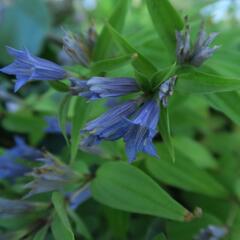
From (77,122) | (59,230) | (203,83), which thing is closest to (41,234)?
(59,230)

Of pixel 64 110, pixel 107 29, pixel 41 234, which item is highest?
pixel 107 29

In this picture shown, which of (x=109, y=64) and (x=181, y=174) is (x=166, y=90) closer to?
(x=109, y=64)

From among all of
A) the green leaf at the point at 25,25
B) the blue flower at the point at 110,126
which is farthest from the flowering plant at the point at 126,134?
the green leaf at the point at 25,25

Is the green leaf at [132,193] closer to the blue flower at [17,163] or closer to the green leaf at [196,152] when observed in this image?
the blue flower at [17,163]

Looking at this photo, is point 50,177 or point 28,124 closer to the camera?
point 50,177

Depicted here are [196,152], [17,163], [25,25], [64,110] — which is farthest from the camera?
[25,25]

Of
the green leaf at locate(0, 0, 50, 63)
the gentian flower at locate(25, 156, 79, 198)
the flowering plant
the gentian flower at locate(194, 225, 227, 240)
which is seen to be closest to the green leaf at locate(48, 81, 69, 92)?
the flowering plant
